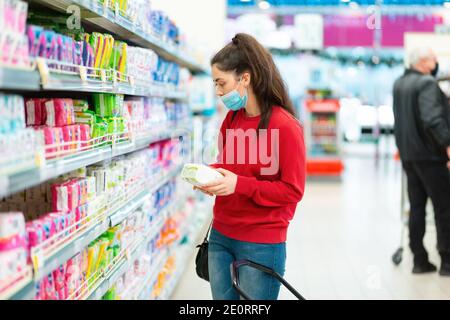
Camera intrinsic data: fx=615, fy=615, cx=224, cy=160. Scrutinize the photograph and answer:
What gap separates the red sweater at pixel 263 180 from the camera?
2441 mm

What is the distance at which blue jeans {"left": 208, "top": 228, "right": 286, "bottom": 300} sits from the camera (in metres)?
2.49

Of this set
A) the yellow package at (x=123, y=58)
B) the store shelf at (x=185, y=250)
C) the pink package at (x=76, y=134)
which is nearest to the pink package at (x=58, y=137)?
the pink package at (x=76, y=134)

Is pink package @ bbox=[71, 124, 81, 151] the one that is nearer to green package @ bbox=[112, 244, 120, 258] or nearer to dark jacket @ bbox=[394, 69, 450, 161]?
green package @ bbox=[112, 244, 120, 258]

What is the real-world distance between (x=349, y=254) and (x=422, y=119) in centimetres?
164

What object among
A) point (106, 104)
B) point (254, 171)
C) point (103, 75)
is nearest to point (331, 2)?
point (106, 104)

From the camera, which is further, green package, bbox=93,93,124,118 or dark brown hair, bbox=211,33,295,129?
green package, bbox=93,93,124,118

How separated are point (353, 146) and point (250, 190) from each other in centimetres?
1893

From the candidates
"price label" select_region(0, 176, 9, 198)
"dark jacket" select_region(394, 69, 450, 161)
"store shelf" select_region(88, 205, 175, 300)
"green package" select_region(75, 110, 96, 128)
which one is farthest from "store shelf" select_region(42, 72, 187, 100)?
"dark jacket" select_region(394, 69, 450, 161)

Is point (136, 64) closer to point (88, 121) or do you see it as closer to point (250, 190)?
point (88, 121)

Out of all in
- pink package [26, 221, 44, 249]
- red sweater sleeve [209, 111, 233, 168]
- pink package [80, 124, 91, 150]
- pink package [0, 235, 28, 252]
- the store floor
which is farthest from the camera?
the store floor

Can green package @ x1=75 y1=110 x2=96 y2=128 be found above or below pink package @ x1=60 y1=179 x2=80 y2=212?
above

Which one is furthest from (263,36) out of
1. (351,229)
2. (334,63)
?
(351,229)

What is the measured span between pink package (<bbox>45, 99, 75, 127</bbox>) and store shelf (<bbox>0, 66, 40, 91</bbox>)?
19.4 inches

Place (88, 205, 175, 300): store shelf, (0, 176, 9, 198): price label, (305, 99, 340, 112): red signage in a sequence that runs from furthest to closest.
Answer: (305, 99, 340, 112): red signage → (88, 205, 175, 300): store shelf → (0, 176, 9, 198): price label
